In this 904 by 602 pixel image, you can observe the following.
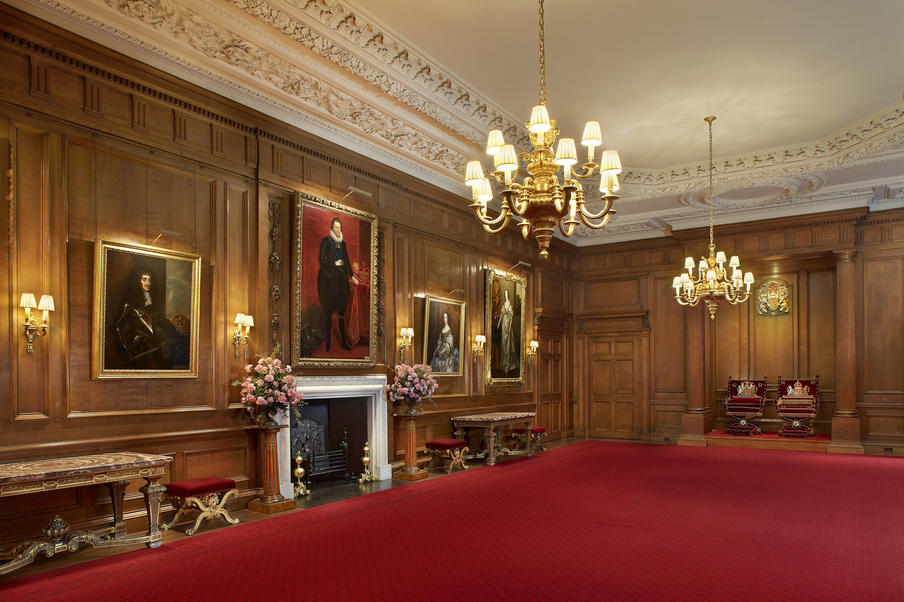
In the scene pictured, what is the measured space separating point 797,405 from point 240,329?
1063 cm

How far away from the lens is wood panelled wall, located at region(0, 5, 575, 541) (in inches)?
203

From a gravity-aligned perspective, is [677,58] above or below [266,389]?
above

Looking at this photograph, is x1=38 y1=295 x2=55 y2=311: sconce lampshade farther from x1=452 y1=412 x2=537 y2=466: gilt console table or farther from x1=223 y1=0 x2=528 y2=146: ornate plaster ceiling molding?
x1=452 y1=412 x2=537 y2=466: gilt console table

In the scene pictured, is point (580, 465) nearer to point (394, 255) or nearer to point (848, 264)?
point (394, 255)

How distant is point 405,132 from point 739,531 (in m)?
6.38

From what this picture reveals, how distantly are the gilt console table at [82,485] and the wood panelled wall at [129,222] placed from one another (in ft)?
0.89

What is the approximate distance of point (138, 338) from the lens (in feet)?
19.4

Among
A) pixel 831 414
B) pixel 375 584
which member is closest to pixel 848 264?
pixel 831 414

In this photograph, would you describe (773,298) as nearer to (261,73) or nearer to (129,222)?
(261,73)

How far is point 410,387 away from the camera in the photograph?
28.5 feet

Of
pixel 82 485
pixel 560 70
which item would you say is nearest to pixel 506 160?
pixel 560 70

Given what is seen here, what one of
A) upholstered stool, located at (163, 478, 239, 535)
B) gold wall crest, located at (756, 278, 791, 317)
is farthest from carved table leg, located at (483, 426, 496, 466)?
gold wall crest, located at (756, 278, 791, 317)

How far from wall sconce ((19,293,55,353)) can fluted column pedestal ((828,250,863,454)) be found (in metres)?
12.5

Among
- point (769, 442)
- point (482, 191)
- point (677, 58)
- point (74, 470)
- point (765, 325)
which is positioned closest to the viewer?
point (74, 470)
